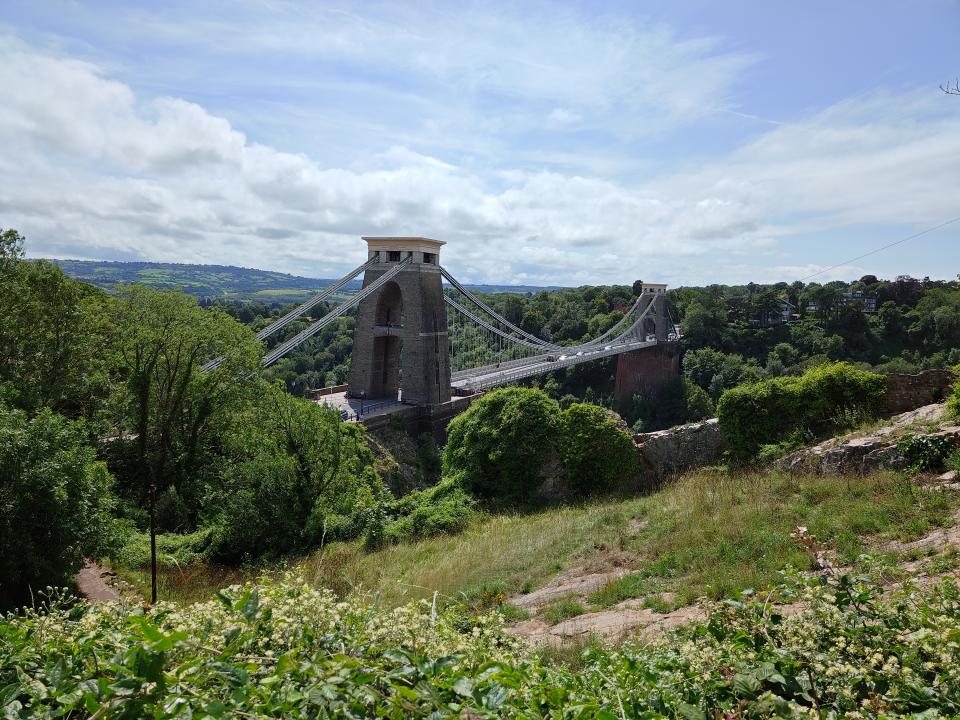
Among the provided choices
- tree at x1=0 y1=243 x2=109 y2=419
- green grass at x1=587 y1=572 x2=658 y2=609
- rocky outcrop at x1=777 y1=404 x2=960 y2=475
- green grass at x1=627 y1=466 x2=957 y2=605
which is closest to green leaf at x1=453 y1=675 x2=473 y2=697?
green grass at x1=627 y1=466 x2=957 y2=605

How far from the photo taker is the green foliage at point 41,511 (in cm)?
567

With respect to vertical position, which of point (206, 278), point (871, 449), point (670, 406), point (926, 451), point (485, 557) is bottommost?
point (670, 406)

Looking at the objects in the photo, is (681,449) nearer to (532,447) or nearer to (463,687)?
(532,447)

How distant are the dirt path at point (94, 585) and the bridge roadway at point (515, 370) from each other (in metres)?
16.2

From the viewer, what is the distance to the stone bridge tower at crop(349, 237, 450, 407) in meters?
21.2

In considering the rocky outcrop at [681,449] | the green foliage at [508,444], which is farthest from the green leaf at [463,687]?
the green foliage at [508,444]

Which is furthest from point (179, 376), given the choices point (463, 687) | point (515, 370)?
point (515, 370)

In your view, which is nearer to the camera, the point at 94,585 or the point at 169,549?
the point at 94,585

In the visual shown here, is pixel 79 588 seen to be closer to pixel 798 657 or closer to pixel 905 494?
pixel 798 657

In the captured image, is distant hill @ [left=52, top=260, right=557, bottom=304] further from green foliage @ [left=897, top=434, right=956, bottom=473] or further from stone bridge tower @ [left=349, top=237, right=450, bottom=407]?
green foliage @ [left=897, top=434, right=956, bottom=473]

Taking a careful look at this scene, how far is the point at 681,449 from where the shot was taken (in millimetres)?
9625

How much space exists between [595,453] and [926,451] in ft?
15.8

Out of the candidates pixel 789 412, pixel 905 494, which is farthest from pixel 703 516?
pixel 789 412

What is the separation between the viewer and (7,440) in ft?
19.1
